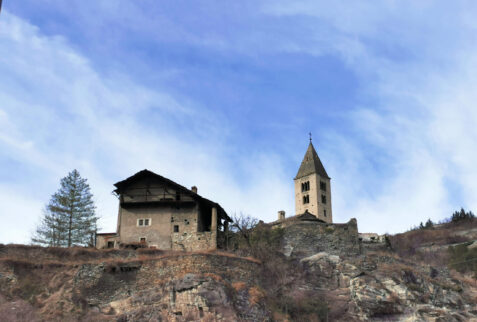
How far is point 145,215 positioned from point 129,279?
10.8m

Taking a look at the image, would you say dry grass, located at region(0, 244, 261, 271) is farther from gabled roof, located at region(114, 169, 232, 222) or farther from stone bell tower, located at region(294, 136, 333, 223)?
stone bell tower, located at region(294, 136, 333, 223)

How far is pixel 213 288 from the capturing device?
3512 centimetres

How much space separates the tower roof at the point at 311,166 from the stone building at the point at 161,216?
4062 centimetres

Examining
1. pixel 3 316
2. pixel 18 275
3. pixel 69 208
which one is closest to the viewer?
pixel 3 316

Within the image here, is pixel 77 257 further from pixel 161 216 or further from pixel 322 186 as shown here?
pixel 322 186

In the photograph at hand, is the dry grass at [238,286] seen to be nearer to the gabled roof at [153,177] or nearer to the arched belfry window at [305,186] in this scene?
the gabled roof at [153,177]

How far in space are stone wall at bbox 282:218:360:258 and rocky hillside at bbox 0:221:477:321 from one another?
237 centimetres

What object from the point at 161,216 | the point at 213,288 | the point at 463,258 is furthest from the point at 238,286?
the point at 463,258

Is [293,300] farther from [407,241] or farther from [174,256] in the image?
[407,241]

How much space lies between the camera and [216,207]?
48.7 metres

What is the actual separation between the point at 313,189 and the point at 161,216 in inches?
1678

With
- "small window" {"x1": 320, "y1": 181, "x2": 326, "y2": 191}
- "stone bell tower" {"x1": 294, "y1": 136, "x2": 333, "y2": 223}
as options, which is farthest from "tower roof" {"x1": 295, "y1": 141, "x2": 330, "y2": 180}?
"small window" {"x1": 320, "y1": 181, "x2": 326, "y2": 191}

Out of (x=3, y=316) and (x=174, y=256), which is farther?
(x=174, y=256)

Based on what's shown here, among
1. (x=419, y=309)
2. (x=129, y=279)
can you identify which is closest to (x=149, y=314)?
(x=129, y=279)
